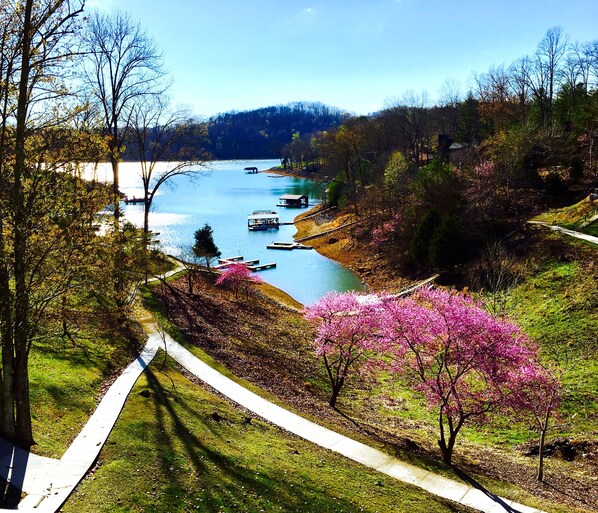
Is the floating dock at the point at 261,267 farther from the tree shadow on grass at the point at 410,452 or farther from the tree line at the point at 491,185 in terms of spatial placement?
the tree shadow on grass at the point at 410,452

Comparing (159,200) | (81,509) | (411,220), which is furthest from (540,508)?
(159,200)

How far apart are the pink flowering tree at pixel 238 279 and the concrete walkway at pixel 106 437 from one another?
14153mm

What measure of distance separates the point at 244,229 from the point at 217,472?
64.4 meters

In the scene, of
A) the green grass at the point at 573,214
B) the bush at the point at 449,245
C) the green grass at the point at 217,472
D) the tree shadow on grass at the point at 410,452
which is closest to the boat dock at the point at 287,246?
the bush at the point at 449,245

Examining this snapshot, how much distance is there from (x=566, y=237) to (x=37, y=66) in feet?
114

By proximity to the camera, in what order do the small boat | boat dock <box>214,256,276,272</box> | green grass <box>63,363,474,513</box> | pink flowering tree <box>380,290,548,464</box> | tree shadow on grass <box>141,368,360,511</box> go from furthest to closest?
1. the small boat
2. boat dock <box>214,256,276,272</box>
3. pink flowering tree <box>380,290,548,464</box>
4. tree shadow on grass <box>141,368,360,511</box>
5. green grass <box>63,363,474,513</box>

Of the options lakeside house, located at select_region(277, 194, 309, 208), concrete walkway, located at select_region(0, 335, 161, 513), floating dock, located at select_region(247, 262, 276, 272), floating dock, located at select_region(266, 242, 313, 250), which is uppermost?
lakeside house, located at select_region(277, 194, 309, 208)

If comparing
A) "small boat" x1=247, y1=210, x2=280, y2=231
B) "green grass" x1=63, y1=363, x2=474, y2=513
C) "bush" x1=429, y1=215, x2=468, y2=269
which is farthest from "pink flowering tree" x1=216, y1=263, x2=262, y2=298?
"small boat" x1=247, y1=210, x2=280, y2=231

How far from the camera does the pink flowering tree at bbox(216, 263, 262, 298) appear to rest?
35.5 m

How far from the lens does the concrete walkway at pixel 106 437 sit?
10.0m

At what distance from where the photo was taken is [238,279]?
3572 cm

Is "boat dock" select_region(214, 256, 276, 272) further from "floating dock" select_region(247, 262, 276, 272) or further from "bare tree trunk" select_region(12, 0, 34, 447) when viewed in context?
"bare tree trunk" select_region(12, 0, 34, 447)

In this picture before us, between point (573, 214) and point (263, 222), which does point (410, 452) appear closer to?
point (573, 214)

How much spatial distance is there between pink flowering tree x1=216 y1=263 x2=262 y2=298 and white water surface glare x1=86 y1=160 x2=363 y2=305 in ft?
18.8
